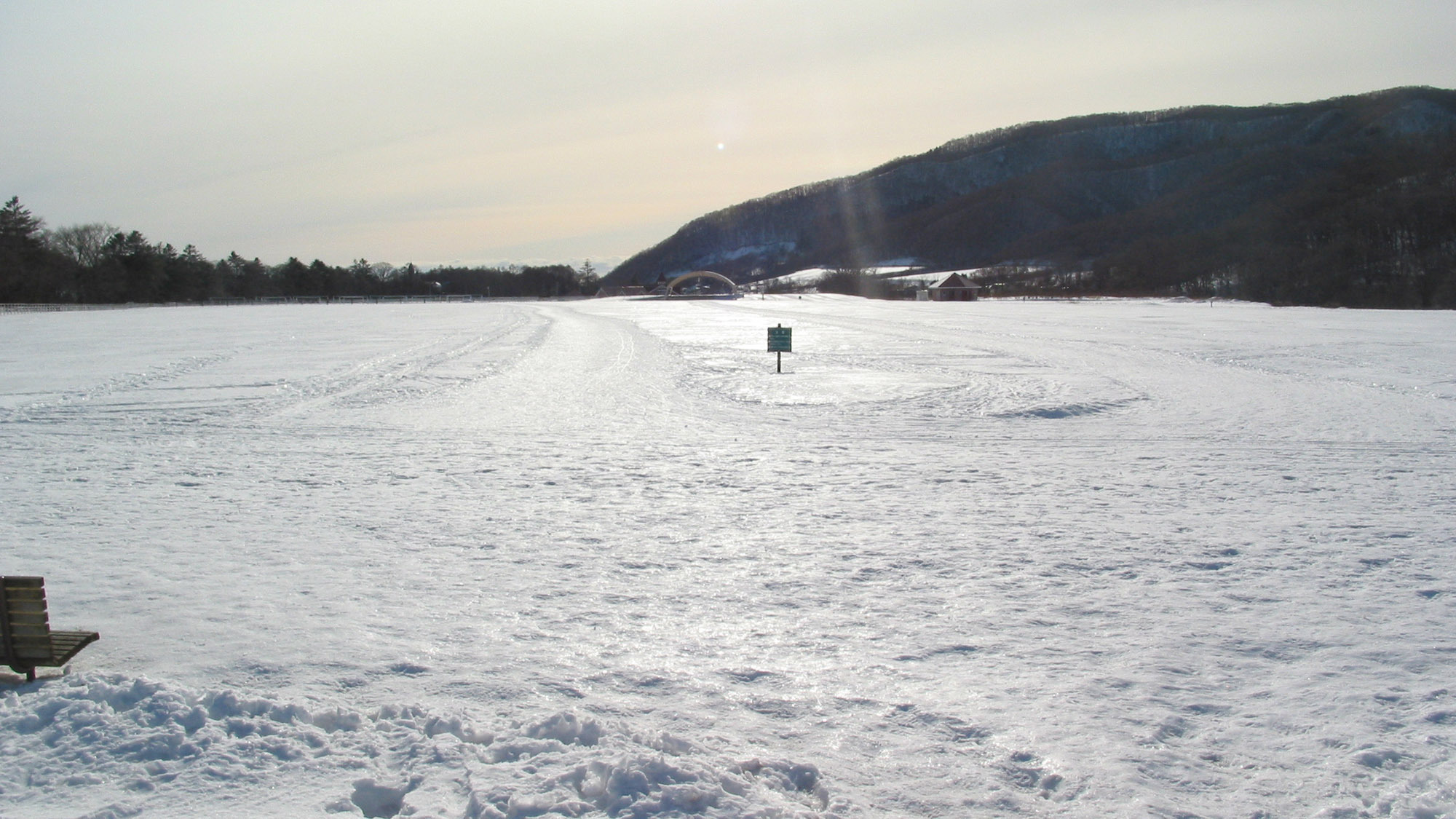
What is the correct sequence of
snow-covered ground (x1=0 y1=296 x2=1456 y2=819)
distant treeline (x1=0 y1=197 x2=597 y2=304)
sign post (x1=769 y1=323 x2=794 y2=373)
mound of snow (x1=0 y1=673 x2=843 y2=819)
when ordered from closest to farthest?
mound of snow (x1=0 y1=673 x2=843 y2=819) < snow-covered ground (x1=0 y1=296 x2=1456 y2=819) < sign post (x1=769 y1=323 x2=794 y2=373) < distant treeline (x1=0 y1=197 x2=597 y2=304)

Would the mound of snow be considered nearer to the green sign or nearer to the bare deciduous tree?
the green sign

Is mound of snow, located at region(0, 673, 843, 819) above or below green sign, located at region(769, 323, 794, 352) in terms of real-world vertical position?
below

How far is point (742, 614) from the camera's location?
504cm

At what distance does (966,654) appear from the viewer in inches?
175

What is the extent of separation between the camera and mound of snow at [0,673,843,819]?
3.26 m

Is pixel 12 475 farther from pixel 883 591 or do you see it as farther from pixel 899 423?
pixel 899 423

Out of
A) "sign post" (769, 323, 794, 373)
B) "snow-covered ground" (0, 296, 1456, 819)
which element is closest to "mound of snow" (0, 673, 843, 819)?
"snow-covered ground" (0, 296, 1456, 819)

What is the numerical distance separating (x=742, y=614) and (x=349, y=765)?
2.26m

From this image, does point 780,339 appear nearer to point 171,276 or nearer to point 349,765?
point 349,765

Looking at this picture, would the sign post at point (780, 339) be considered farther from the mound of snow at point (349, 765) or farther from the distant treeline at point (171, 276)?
the distant treeline at point (171, 276)

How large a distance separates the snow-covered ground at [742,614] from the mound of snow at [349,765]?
0.05 ft

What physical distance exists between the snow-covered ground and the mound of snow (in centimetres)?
2

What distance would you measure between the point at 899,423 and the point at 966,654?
25.6 feet

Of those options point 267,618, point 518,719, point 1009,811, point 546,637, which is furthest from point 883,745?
point 267,618
